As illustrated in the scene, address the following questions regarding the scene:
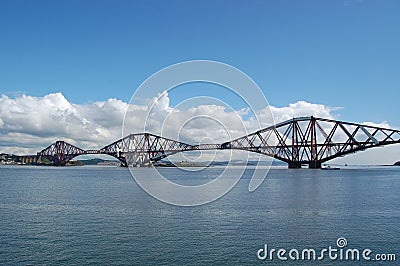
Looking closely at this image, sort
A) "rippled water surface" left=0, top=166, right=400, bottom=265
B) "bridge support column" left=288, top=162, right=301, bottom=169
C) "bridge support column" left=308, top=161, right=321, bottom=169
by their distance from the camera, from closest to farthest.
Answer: "rippled water surface" left=0, top=166, right=400, bottom=265 → "bridge support column" left=308, top=161, right=321, bottom=169 → "bridge support column" left=288, top=162, right=301, bottom=169

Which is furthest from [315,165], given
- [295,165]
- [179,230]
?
[179,230]

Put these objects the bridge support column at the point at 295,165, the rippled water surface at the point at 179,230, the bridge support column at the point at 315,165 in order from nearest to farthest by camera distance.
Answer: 1. the rippled water surface at the point at 179,230
2. the bridge support column at the point at 315,165
3. the bridge support column at the point at 295,165

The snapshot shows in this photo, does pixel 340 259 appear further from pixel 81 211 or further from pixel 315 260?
pixel 81 211

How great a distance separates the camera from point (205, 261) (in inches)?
818

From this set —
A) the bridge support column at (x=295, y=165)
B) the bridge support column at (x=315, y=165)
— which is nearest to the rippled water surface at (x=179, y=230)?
the bridge support column at (x=315, y=165)

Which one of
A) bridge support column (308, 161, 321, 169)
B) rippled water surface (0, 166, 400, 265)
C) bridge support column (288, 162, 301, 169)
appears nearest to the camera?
rippled water surface (0, 166, 400, 265)

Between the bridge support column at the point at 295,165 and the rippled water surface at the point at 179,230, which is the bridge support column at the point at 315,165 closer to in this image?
the bridge support column at the point at 295,165

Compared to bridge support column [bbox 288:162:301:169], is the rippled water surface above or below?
below

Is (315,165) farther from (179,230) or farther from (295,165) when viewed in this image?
(179,230)

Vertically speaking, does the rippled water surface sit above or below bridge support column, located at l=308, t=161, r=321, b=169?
below

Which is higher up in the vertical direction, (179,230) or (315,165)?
(315,165)

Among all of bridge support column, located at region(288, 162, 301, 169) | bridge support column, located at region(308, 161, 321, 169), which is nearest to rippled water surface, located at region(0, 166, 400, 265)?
bridge support column, located at region(308, 161, 321, 169)

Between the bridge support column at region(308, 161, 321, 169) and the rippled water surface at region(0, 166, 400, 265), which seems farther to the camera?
the bridge support column at region(308, 161, 321, 169)

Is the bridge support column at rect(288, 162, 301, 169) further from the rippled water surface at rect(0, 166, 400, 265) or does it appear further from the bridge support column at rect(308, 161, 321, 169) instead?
the rippled water surface at rect(0, 166, 400, 265)
